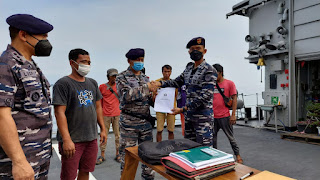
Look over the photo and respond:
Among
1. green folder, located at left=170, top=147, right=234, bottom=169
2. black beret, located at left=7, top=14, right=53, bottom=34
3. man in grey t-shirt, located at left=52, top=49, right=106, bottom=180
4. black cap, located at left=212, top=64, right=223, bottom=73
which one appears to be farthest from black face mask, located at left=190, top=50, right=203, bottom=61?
black beret, located at left=7, top=14, right=53, bottom=34

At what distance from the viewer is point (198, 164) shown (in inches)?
57.0

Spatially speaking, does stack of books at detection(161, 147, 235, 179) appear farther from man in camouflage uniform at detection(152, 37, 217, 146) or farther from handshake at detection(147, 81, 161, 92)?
handshake at detection(147, 81, 161, 92)

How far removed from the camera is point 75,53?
273 centimetres

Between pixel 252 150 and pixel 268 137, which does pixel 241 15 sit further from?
pixel 252 150

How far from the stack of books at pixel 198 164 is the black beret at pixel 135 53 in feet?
5.38

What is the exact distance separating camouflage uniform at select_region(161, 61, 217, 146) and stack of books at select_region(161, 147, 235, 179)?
3.72ft

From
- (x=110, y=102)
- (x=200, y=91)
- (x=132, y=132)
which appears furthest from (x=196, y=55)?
(x=110, y=102)

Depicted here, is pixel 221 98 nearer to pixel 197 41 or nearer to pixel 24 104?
pixel 197 41

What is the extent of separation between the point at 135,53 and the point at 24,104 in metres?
1.57

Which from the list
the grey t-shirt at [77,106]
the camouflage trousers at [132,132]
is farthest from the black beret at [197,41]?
the grey t-shirt at [77,106]

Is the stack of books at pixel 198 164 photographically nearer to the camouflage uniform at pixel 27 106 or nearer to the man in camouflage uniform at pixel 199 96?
the camouflage uniform at pixel 27 106

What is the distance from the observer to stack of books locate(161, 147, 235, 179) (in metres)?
1.45

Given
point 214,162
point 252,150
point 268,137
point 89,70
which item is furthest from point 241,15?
point 214,162

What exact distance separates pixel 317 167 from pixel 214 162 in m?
4.07
